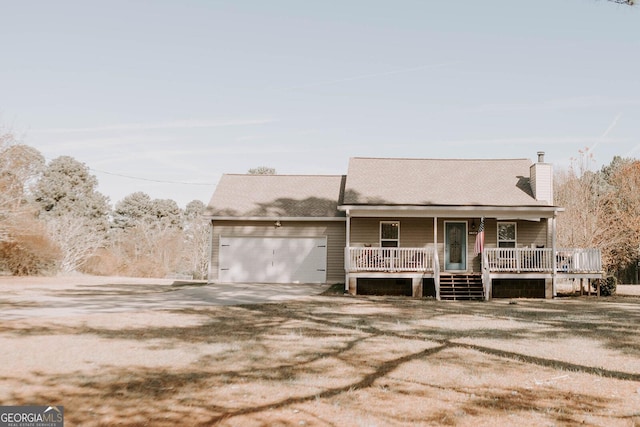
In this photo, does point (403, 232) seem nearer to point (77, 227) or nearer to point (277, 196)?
point (277, 196)

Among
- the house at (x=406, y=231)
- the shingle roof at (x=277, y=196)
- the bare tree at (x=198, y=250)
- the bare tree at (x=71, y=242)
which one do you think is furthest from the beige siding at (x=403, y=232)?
the bare tree at (x=198, y=250)

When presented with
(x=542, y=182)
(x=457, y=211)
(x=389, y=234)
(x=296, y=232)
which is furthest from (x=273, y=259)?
(x=542, y=182)

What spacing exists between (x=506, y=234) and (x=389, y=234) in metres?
4.98

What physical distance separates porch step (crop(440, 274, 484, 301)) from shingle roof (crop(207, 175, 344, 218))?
5.86 meters

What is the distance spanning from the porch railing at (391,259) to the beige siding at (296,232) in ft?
9.26

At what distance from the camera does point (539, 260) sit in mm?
19125

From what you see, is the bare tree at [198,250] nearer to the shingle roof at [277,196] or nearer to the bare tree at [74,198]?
the bare tree at [74,198]

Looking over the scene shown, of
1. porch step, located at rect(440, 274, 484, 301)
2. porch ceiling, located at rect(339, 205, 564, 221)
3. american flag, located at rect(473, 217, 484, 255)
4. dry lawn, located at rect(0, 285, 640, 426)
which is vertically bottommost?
dry lawn, located at rect(0, 285, 640, 426)

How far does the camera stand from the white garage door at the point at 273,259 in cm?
2298

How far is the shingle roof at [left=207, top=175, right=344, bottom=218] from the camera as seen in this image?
76.2 feet

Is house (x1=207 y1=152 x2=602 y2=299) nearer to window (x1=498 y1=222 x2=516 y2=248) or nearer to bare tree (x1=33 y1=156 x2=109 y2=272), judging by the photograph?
window (x1=498 y1=222 x2=516 y2=248)

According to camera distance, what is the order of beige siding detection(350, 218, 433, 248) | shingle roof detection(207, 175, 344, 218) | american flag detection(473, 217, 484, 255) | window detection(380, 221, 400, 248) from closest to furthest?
american flag detection(473, 217, 484, 255) < beige siding detection(350, 218, 433, 248) < window detection(380, 221, 400, 248) < shingle roof detection(207, 175, 344, 218)

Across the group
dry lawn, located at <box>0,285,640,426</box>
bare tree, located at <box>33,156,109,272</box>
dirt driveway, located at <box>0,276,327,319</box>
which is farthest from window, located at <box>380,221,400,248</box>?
bare tree, located at <box>33,156,109,272</box>

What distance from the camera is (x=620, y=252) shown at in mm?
34656
